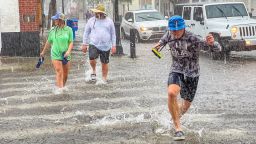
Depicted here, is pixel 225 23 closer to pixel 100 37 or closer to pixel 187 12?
pixel 187 12

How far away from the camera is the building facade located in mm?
18641

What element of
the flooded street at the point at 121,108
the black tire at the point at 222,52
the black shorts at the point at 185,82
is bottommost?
the flooded street at the point at 121,108

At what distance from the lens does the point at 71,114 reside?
8.75 metres

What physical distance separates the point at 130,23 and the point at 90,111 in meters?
20.2

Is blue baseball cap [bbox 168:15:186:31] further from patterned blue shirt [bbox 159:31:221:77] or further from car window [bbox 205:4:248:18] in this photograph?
car window [bbox 205:4:248:18]

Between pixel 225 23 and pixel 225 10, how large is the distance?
4.45ft

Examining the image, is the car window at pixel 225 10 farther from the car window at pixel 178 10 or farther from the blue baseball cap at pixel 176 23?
the blue baseball cap at pixel 176 23

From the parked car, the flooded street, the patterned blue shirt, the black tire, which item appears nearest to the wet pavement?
the flooded street

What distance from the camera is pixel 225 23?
17.8m

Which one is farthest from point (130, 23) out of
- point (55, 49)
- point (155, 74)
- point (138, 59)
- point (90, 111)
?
point (90, 111)

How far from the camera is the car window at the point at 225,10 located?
61.9 feet

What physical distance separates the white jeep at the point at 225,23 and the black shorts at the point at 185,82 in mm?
10079

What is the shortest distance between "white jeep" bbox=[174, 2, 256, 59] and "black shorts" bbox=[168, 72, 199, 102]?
10.1 m

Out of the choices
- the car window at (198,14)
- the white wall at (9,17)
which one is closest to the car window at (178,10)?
the car window at (198,14)
